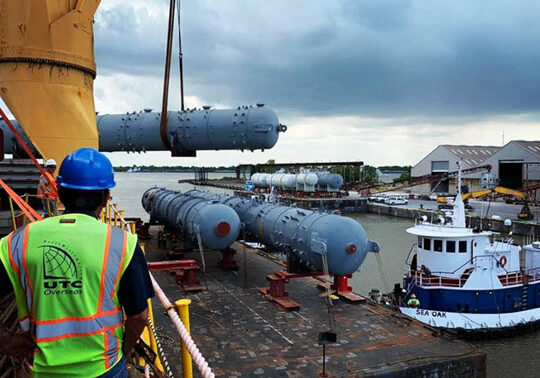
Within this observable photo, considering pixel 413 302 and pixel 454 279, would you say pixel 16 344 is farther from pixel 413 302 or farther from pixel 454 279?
pixel 454 279

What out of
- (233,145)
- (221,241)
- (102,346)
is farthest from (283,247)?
(102,346)

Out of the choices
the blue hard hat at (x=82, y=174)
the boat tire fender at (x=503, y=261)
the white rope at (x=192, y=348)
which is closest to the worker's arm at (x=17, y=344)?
the white rope at (x=192, y=348)

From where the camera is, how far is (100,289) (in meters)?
2.26

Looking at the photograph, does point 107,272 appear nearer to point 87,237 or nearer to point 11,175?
point 87,237

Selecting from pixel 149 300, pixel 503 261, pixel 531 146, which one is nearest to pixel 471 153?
pixel 531 146

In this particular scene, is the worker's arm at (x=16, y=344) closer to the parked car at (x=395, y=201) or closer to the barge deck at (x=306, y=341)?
the barge deck at (x=306, y=341)

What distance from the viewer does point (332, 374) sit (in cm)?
963

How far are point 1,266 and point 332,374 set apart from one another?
28.2ft

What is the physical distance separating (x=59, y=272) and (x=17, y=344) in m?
0.48

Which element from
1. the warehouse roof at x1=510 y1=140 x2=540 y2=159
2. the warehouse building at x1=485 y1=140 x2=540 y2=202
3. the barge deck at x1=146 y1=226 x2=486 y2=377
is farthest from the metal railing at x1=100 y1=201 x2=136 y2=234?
the warehouse roof at x1=510 y1=140 x2=540 y2=159

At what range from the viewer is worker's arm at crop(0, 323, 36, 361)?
231 cm

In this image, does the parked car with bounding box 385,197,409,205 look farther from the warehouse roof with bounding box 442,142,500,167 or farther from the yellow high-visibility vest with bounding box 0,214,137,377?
the yellow high-visibility vest with bounding box 0,214,137,377

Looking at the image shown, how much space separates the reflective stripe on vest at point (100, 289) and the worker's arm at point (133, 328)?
0.17 metres

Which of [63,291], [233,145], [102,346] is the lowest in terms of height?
[102,346]
